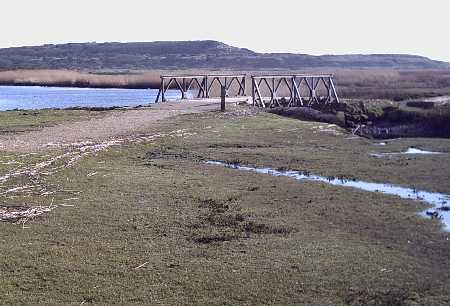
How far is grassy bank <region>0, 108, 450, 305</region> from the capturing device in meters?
9.55

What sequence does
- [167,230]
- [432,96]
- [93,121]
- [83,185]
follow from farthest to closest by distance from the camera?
1. [432,96]
2. [93,121]
3. [83,185]
4. [167,230]

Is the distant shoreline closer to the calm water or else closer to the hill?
the calm water

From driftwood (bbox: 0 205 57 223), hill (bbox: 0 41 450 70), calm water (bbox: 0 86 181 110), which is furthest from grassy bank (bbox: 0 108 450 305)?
hill (bbox: 0 41 450 70)

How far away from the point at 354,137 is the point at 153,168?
38.9 feet

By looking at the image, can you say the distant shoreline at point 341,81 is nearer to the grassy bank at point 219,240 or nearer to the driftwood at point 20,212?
the grassy bank at point 219,240

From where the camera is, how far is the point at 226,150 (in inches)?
947

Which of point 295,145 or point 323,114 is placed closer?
point 295,145

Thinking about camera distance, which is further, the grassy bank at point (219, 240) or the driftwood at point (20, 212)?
the driftwood at point (20, 212)

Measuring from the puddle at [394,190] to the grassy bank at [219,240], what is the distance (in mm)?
455

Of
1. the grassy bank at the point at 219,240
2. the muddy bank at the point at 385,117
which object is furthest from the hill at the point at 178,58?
the grassy bank at the point at 219,240

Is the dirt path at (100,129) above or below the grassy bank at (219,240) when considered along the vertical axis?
below

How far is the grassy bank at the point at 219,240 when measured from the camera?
31.3ft

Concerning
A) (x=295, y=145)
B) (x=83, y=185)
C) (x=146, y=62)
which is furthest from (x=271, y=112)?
(x=146, y=62)

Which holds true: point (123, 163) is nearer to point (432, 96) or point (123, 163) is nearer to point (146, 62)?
point (432, 96)
